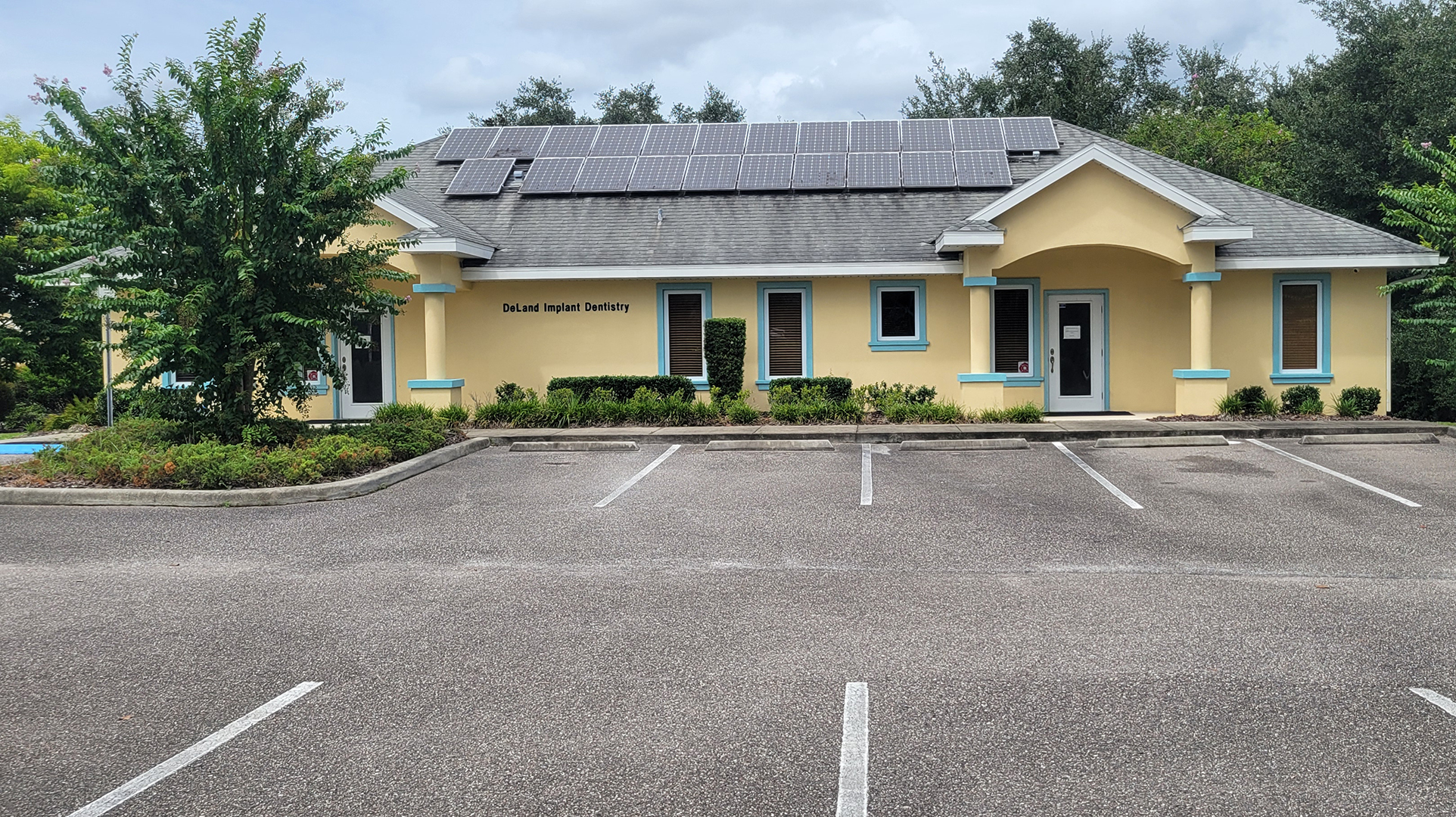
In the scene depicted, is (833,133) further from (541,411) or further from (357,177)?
(357,177)

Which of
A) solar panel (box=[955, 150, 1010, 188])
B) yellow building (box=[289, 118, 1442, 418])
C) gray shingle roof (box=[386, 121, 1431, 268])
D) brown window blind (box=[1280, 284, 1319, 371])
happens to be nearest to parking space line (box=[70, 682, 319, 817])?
yellow building (box=[289, 118, 1442, 418])

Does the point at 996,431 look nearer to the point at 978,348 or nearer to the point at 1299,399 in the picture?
the point at 978,348

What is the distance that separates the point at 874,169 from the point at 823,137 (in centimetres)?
217

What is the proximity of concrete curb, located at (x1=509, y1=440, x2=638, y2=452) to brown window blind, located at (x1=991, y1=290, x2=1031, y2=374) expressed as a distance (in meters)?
7.52

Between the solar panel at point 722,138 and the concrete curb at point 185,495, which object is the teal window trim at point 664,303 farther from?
the concrete curb at point 185,495

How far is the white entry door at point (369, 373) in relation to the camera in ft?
64.5

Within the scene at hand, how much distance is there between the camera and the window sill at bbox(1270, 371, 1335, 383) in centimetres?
1831

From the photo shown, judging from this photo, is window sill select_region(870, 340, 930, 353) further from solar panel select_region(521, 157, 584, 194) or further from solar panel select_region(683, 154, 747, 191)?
solar panel select_region(521, 157, 584, 194)

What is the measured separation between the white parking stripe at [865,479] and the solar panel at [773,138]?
1013cm

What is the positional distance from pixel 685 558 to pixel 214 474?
19.7 feet

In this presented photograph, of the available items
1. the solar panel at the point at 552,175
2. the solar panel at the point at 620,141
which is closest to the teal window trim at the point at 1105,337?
the solar panel at the point at 620,141

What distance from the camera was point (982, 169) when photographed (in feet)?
70.7

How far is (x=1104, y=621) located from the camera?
650cm

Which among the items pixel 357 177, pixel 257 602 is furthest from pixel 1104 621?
pixel 357 177
